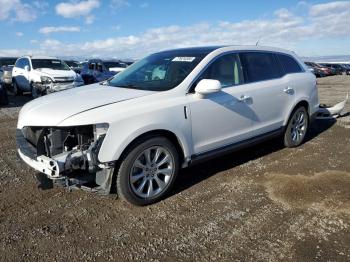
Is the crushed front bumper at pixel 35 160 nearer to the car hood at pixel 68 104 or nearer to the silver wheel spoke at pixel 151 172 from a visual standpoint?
the car hood at pixel 68 104

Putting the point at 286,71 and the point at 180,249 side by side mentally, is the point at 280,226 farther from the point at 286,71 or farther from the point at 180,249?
the point at 286,71

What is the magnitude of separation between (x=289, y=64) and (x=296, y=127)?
43.3 inches

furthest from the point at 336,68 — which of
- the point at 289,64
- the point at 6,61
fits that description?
the point at 289,64

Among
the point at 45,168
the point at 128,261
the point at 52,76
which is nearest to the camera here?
the point at 128,261

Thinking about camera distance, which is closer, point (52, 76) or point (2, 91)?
point (2, 91)

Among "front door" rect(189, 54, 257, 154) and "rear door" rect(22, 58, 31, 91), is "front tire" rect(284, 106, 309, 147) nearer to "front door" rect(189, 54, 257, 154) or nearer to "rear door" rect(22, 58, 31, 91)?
"front door" rect(189, 54, 257, 154)

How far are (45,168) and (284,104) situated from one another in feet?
12.6

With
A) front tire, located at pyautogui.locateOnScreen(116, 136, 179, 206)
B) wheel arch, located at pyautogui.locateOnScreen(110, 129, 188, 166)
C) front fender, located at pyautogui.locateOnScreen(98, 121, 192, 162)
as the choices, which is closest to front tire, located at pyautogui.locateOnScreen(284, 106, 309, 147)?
wheel arch, located at pyautogui.locateOnScreen(110, 129, 188, 166)

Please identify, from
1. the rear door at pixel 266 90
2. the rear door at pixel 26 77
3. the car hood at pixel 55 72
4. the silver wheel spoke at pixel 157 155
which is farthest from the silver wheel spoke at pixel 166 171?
the rear door at pixel 26 77

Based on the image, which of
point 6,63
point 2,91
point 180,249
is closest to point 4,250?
point 180,249

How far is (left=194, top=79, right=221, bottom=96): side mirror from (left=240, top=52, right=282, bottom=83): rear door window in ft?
3.45

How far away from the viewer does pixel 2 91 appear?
12.0 meters

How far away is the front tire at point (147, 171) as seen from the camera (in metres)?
3.78

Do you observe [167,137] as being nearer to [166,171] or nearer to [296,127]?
[166,171]
